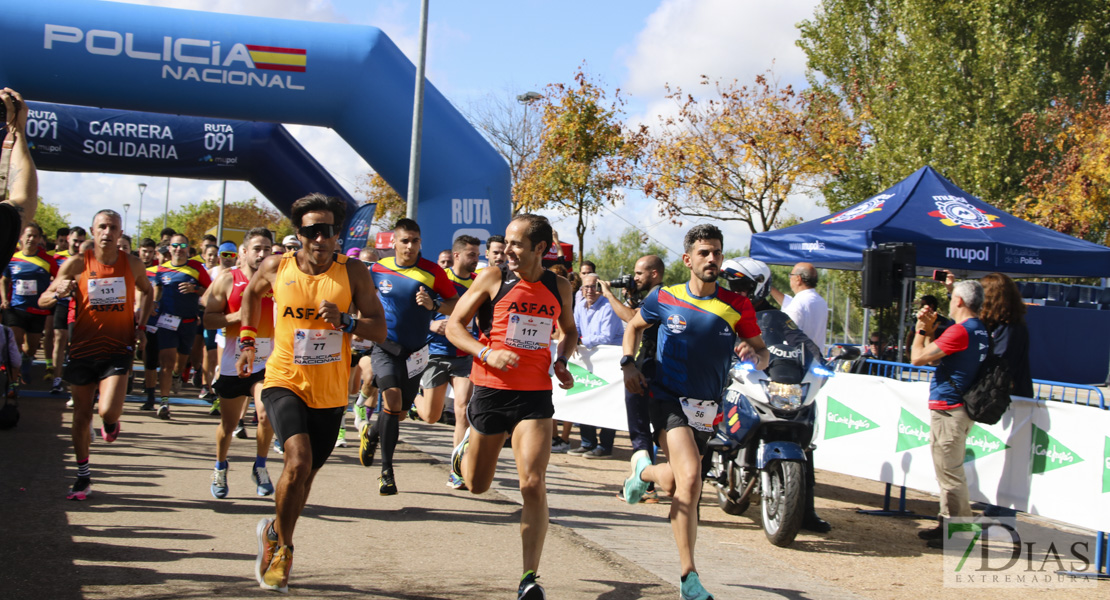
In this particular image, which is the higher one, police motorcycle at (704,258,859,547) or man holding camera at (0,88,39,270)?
man holding camera at (0,88,39,270)

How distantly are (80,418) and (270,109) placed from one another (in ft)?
25.1

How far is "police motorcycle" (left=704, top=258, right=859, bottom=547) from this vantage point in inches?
247

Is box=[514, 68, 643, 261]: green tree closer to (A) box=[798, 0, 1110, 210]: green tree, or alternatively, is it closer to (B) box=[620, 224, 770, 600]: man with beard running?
(A) box=[798, 0, 1110, 210]: green tree

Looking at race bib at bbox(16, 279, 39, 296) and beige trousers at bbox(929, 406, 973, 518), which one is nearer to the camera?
beige trousers at bbox(929, 406, 973, 518)

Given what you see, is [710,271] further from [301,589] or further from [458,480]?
[458,480]

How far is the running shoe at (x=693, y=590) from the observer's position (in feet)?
14.7

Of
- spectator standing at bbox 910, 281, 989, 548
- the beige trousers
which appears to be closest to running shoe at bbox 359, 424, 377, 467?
spectator standing at bbox 910, 281, 989, 548

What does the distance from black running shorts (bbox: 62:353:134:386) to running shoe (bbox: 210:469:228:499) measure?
3.28 ft

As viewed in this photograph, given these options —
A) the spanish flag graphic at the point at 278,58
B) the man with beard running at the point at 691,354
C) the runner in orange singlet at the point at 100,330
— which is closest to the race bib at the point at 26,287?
the spanish flag graphic at the point at 278,58

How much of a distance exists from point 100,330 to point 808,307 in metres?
5.48

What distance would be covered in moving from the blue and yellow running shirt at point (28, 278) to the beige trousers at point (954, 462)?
11.2 metres

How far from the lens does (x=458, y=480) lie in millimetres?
7309

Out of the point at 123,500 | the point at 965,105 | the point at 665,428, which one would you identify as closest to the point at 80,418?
the point at 123,500

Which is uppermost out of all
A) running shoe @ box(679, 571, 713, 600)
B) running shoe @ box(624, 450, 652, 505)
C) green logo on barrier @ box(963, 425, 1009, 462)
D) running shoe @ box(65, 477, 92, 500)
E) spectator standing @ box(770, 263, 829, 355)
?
spectator standing @ box(770, 263, 829, 355)
